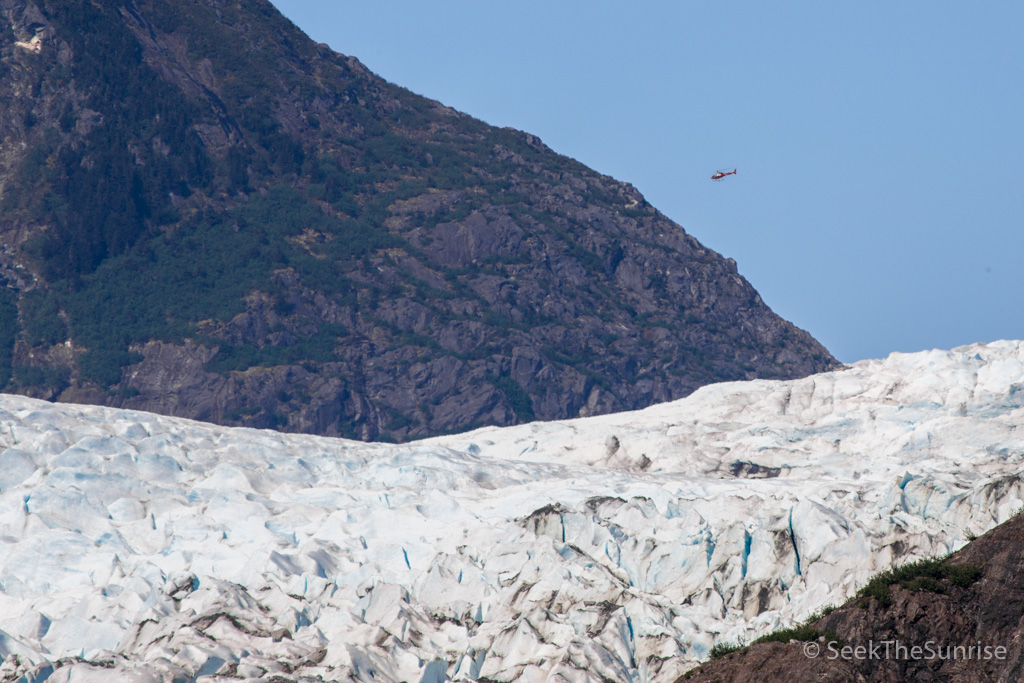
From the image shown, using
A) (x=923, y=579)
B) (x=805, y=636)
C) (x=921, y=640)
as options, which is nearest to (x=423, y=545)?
(x=805, y=636)

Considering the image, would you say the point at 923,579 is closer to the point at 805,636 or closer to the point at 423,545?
the point at 805,636

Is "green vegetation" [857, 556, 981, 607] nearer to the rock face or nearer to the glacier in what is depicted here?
the rock face

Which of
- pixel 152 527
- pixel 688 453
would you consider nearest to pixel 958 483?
pixel 688 453

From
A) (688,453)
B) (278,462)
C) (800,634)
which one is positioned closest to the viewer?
(800,634)

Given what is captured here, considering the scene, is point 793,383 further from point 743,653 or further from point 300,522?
point 743,653

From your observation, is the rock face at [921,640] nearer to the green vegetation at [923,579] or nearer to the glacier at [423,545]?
the green vegetation at [923,579]

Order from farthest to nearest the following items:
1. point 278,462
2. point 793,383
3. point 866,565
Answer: point 793,383 → point 278,462 → point 866,565
